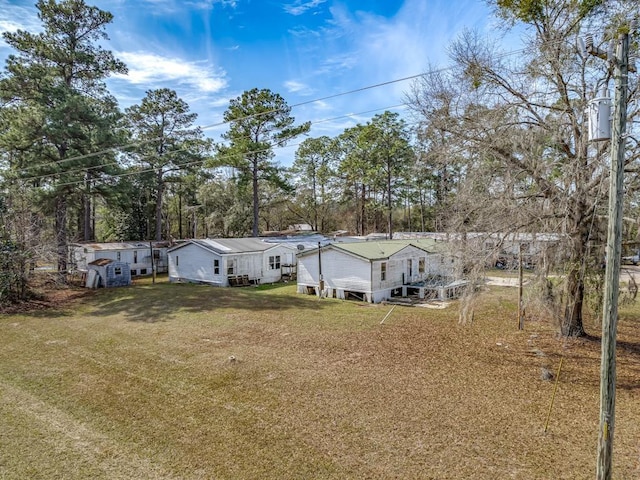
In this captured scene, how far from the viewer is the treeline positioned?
9.69m

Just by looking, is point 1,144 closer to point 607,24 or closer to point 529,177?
point 529,177

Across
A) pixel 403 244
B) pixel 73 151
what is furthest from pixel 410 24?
pixel 73 151

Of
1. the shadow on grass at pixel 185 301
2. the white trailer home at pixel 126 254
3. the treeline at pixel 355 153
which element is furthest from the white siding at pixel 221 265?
the treeline at pixel 355 153

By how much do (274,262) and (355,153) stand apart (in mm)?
18613

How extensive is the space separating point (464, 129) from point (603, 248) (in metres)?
4.65

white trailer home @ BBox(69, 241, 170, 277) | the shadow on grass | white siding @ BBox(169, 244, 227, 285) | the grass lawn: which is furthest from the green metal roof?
white trailer home @ BBox(69, 241, 170, 277)

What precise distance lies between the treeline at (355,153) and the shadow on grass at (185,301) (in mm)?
3977

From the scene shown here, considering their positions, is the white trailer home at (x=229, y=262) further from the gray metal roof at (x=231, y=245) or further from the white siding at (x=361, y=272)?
the white siding at (x=361, y=272)

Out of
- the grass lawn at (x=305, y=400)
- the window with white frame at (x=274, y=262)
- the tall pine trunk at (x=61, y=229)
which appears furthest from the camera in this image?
the window with white frame at (x=274, y=262)

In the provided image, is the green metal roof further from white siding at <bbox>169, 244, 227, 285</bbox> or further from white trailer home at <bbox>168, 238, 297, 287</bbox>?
white siding at <bbox>169, 244, 227, 285</bbox>

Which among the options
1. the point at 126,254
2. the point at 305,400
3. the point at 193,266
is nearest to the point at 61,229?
the point at 126,254

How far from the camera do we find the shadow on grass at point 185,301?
16.6 meters

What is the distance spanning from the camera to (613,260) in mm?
4746

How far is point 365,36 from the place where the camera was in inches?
508
